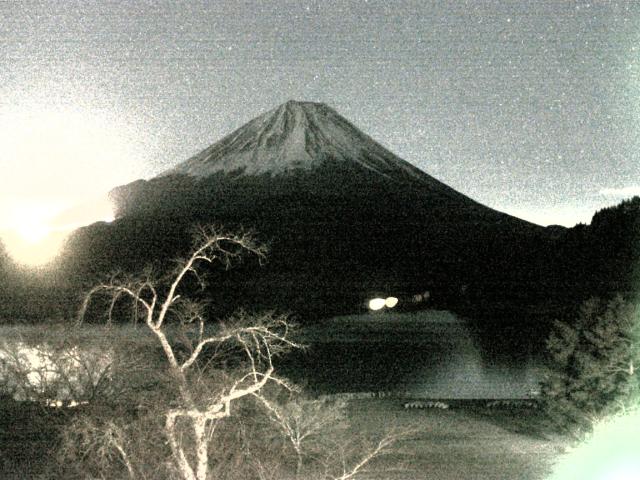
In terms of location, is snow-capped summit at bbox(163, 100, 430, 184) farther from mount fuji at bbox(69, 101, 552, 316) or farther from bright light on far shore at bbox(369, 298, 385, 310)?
bright light on far shore at bbox(369, 298, 385, 310)

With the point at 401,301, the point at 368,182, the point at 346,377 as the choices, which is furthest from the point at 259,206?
the point at 346,377

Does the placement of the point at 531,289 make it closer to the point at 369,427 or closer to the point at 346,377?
the point at 346,377

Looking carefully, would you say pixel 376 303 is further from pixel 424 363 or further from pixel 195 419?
pixel 195 419

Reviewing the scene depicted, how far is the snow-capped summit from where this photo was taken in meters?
116

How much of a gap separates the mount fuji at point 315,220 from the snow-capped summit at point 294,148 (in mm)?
190

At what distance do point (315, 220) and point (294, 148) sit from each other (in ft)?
59.5

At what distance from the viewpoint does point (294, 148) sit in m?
119

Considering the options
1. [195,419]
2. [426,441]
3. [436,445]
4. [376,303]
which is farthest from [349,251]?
[195,419]

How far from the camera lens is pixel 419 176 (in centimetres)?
11831

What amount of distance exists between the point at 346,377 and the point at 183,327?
2481 cm

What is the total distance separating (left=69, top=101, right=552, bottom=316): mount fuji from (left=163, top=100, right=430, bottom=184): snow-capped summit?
0.62ft

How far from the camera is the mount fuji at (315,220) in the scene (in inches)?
3137

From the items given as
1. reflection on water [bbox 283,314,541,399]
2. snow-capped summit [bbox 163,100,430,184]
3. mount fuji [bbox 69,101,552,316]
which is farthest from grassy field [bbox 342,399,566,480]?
snow-capped summit [bbox 163,100,430,184]

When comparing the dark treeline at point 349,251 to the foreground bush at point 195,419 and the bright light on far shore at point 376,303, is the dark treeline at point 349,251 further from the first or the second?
the foreground bush at point 195,419
